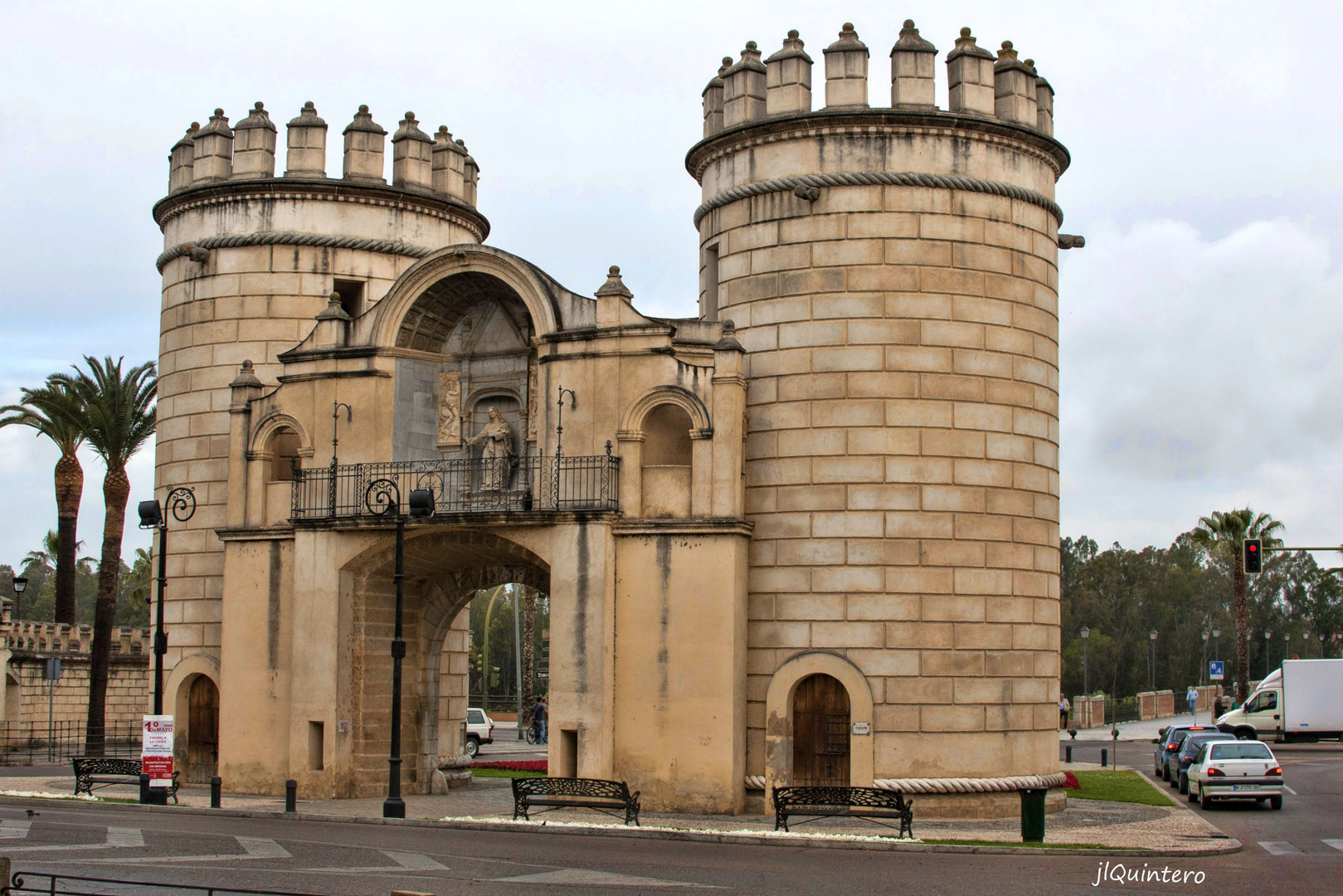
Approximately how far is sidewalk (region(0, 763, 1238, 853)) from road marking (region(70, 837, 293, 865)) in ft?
13.1

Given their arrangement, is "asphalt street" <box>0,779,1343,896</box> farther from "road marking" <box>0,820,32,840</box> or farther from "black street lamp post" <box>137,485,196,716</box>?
"black street lamp post" <box>137,485,196,716</box>

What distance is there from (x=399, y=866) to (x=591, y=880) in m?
2.54

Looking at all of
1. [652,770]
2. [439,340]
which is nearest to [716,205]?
[439,340]

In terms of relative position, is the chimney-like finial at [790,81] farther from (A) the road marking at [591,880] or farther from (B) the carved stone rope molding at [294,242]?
(A) the road marking at [591,880]

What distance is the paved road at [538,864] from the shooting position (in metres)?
15.6

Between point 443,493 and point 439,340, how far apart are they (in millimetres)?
3154

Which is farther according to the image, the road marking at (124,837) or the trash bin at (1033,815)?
the trash bin at (1033,815)

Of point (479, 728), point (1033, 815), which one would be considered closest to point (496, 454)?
A: point (1033, 815)

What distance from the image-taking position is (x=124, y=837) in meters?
19.8

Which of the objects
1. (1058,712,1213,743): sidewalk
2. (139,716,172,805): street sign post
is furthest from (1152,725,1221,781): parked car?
(139,716,172,805): street sign post

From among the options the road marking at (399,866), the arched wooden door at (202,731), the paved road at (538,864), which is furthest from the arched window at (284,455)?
the road marking at (399,866)

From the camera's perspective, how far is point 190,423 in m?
31.2

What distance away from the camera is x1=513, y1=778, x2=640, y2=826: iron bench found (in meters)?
22.6

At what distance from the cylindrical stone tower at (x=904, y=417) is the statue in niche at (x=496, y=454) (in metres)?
4.74
